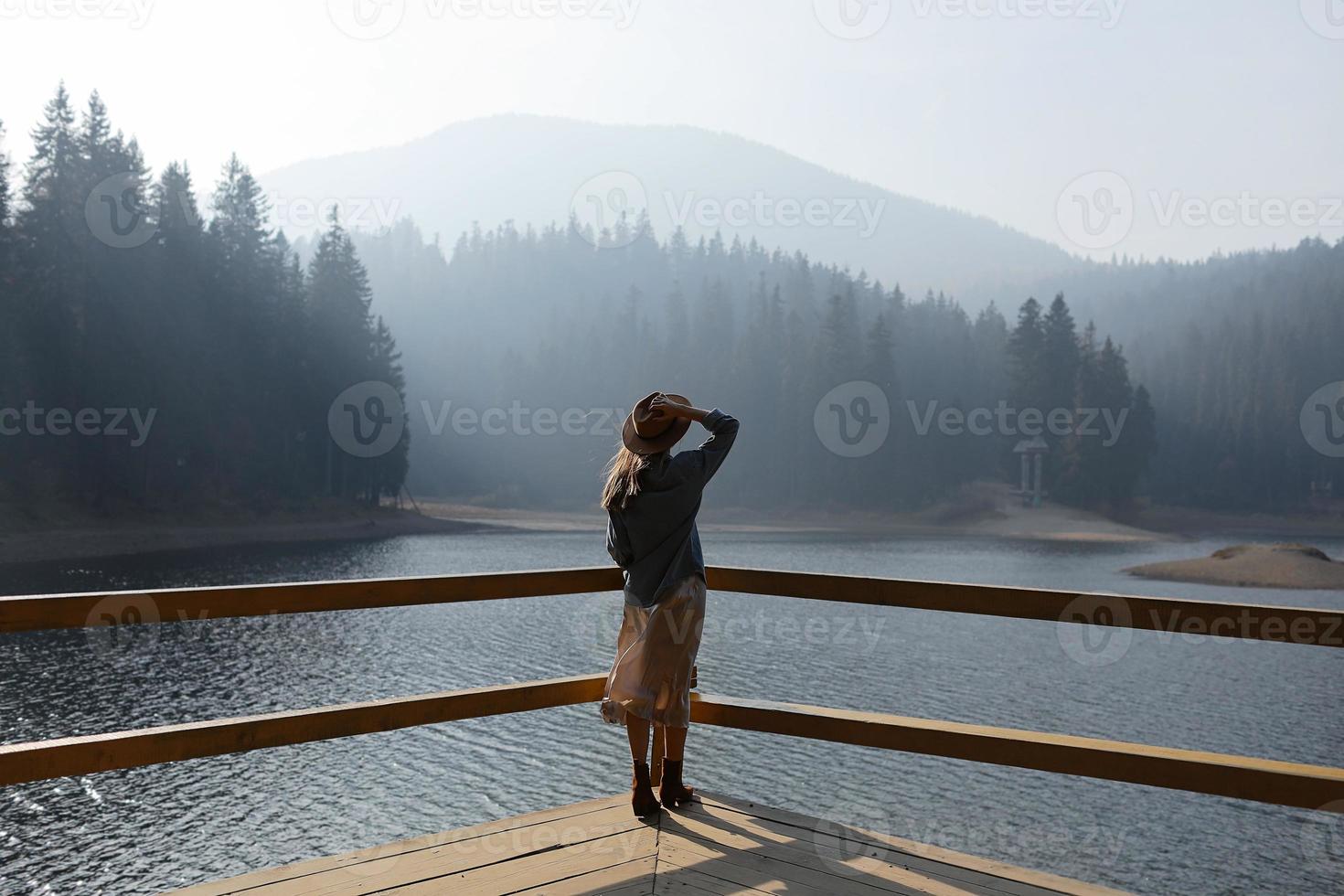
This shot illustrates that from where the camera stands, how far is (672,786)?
4.13 metres

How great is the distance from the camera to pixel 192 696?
58.7 ft

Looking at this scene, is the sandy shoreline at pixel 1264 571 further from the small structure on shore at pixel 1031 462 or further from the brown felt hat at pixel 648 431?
the brown felt hat at pixel 648 431

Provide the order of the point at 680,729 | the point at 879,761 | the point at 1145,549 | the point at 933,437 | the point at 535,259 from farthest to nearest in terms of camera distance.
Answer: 1. the point at 535,259
2. the point at 933,437
3. the point at 1145,549
4. the point at 879,761
5. the point at 680,729

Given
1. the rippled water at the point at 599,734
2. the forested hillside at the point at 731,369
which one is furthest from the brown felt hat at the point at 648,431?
the forested hillside at the point at 731,369

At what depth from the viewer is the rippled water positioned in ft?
38.8

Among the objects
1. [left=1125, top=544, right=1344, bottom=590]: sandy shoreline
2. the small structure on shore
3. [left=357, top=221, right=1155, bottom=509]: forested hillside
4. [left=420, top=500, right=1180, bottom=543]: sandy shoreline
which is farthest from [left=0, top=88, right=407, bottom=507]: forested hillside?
the small structure on shore

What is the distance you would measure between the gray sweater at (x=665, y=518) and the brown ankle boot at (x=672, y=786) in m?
0.74

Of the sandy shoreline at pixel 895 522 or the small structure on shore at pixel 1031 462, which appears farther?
the small structure on shore at pixel 1031 462

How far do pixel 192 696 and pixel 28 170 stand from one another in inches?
1484

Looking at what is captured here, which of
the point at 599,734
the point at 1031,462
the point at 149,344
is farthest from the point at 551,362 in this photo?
the point at 599,734

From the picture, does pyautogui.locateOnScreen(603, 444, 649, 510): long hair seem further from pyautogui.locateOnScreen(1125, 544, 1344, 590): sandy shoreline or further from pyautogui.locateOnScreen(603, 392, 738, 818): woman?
pyautogui.locateOnScreen(1125, 544, 1344, 590): sandy shoreline

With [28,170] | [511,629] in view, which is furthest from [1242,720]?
[28,170]

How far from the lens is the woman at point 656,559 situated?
12.7ft

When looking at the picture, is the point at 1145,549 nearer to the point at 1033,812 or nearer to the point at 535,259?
the point at 1033,812
